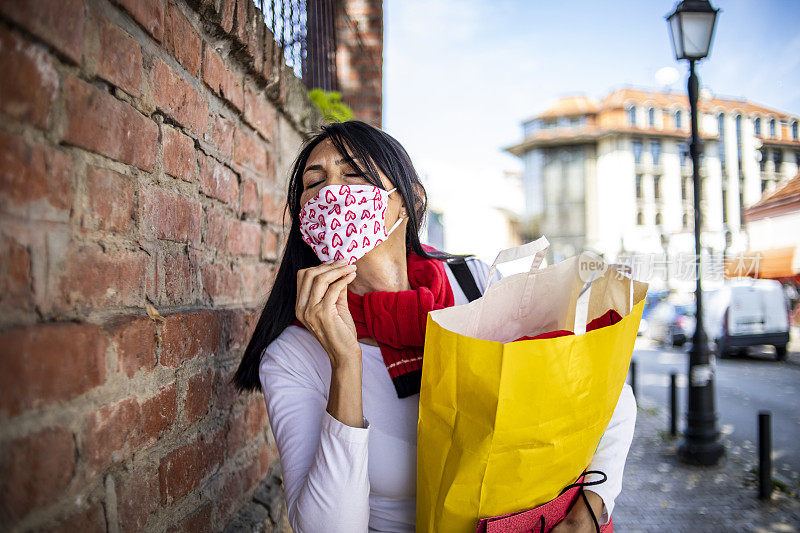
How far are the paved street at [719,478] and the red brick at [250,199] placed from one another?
11.9ft

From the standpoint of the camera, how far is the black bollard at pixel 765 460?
4262 millimetres

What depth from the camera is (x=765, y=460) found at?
14.0ft

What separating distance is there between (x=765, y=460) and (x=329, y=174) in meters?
4.66

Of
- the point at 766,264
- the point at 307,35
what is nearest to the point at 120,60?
the point at 307,35

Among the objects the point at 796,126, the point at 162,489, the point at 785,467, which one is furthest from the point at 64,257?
the point at 796,126

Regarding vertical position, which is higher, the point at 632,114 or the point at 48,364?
the point at 632,114

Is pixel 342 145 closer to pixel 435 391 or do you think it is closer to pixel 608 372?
pixel 435 391

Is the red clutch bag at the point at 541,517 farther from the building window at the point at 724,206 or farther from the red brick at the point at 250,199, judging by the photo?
the building window at the point at 724,206

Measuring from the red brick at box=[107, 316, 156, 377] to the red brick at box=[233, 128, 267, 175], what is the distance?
0.80 meters

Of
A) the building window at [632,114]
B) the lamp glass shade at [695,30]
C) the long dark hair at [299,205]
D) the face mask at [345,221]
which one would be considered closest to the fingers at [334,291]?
the face mask at [345,221]

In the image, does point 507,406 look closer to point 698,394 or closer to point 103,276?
point 103,276

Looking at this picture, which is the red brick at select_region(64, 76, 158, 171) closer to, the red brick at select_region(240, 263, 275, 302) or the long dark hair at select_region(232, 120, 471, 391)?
the long dark hair at select_region(232, 120, 471, 391)

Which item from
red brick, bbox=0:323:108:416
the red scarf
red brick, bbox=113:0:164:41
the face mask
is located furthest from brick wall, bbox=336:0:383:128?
red brick, bbox=0:323:108:416

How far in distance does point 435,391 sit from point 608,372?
16.3 inches
